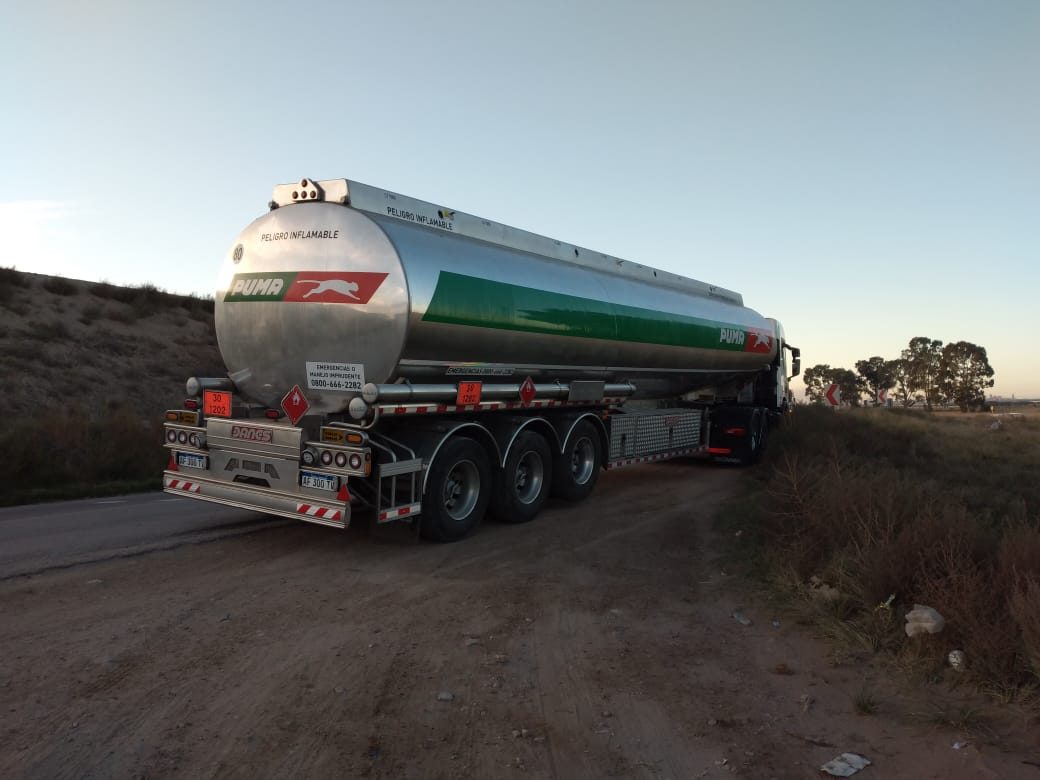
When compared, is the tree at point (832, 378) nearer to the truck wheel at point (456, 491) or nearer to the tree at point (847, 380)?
the tree at point (847, 380)

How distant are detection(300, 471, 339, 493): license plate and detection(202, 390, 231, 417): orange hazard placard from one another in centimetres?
141

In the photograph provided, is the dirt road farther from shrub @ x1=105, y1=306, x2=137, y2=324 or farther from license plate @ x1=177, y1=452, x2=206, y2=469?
shrub @ x1=105, y1=306, x2=137, y2=324

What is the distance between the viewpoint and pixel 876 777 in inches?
138

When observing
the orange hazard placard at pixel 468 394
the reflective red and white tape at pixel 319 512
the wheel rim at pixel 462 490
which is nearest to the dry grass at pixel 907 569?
the wheel rim at pixel 462 490

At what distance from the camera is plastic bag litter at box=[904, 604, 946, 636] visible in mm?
4766

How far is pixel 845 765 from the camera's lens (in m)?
3.61

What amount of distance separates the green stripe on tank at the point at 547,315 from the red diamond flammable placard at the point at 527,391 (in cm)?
69

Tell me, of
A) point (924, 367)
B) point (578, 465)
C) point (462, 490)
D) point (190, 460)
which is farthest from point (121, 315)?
point (924, 367)

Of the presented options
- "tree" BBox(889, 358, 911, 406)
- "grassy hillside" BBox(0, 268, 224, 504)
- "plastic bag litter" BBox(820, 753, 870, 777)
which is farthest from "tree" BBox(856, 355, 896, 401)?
"plastic bag litter" BBox(820, 753, 870, 777)

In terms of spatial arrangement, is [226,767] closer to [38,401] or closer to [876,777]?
[876,777]

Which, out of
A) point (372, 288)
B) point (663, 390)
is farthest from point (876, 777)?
point (663, 390)

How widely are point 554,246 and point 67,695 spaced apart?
781 cm

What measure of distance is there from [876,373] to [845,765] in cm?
6547

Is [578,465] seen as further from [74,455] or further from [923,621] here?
[74,455]
